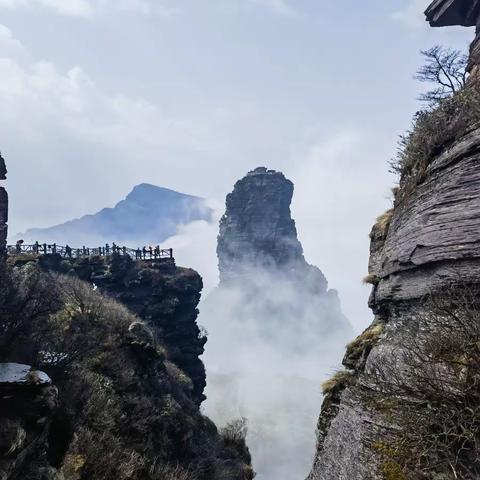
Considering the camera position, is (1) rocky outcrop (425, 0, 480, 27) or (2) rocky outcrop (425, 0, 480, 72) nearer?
(2) rocky outcrop (425, 0, 480, 72)

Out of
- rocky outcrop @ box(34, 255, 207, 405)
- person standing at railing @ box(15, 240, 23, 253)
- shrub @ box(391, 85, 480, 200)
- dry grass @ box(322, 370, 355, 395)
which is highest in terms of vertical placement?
person standing at railing @ box(15, 240, 23, 253)

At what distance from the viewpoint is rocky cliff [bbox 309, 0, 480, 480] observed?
7996 millimetres

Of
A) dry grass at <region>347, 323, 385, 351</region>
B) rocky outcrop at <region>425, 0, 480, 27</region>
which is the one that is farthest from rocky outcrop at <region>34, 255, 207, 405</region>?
rocky outcrop at <region>425, 0, 480, 27</region>

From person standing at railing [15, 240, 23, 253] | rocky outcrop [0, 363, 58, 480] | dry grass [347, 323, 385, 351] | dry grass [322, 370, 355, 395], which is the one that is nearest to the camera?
rocky outcrop [0, 363, 58, 480]

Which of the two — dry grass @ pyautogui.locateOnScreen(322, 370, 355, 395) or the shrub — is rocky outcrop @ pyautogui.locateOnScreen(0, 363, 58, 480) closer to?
dry grass @ pyautogui.locateOnScreen(322, 370, 355, 395)

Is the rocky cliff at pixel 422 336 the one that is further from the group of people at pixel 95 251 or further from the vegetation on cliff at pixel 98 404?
the group of people at pixel 95 251

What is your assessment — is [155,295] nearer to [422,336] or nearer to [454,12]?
[454,12]

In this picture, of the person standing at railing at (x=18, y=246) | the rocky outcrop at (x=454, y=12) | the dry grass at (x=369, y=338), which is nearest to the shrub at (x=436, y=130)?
the dry grass at (x=369, y=338)

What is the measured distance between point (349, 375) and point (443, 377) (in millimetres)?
6831

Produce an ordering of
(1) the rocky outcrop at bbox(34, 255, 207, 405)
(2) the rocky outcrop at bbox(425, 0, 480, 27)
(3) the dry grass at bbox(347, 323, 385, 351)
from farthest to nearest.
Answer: (1) the rocky outcrop at bbox(34, 255, 207, 405) → (2) the rocky outcrop at bbox(425, 0, 480, 27) → (3) the dry grass at bbox(347, 323, 385, 351)

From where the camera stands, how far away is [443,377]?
8.52m

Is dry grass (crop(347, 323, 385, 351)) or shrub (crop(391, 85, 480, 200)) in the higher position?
shrub (crop(391, 85, 480, 200))

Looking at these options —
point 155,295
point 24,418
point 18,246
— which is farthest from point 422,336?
point 18,246

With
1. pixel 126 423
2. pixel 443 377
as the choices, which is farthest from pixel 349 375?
pixel 126 423
